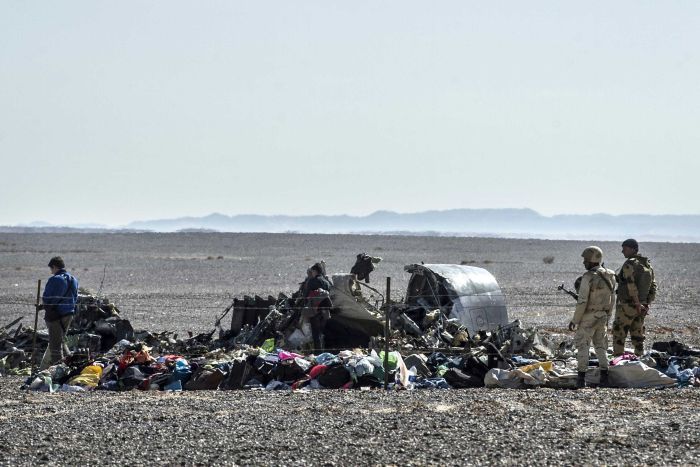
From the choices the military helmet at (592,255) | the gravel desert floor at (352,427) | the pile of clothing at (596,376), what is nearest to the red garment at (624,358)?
the pile of clothing at (596,376)

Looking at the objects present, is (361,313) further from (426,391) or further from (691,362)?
(691,362)

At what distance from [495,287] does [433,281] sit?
1.45 meters

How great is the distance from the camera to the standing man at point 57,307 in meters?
16.4

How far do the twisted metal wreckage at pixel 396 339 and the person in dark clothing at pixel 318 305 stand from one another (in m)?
0.09

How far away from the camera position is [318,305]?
1762cm

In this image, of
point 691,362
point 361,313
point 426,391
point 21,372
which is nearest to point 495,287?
point 361,313

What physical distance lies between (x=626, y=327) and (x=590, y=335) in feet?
7.55

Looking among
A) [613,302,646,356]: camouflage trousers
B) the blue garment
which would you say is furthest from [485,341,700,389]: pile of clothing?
the blue garment

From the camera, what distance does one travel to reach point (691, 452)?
32.5 ft

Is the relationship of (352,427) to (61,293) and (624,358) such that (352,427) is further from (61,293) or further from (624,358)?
(61,293)

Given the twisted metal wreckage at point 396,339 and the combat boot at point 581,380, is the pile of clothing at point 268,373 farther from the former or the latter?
the combat boot at point 581,380

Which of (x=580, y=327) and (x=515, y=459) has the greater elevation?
(x=580, y=327)

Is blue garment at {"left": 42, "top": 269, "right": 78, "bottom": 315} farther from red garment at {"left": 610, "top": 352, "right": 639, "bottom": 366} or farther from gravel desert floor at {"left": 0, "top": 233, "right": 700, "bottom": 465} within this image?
red garment at {"left": 610, "top": 352, "right": 639, "bottom": 366}

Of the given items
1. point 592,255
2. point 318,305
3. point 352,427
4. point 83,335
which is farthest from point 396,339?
point 352,427
